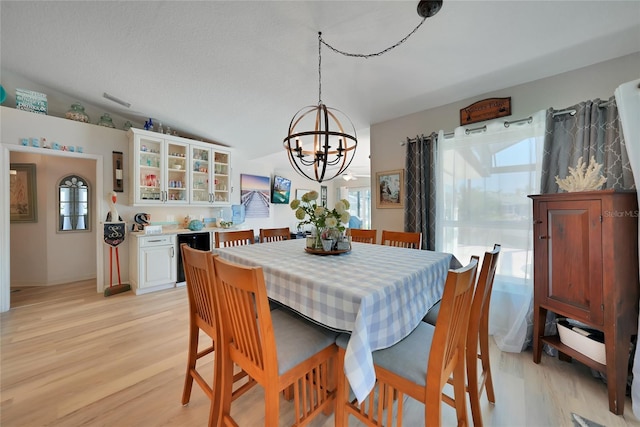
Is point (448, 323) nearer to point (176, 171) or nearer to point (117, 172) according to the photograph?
point (176, 171)

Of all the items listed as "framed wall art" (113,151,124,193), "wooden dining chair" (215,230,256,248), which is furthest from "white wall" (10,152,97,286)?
"wooden dining chair" (215,230,256,248)

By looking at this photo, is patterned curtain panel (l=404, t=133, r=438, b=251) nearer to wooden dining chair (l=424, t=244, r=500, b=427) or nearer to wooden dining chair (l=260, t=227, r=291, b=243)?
wooden dining chair (l=424, t=244, r=500, b=427)

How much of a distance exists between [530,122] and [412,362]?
7.43 ft

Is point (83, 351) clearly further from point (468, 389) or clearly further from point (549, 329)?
point (549, 329)

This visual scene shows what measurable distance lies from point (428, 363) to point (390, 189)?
2.46 metres

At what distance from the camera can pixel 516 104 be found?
2215 mm

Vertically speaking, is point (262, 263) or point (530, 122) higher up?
point (530, 122)

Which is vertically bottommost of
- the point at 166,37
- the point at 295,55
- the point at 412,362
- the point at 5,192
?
the point at 412,362

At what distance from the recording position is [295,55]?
220 centimetres

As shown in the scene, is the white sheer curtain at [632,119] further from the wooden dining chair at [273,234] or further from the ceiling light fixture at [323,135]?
the wooden dining chair at [273,234]

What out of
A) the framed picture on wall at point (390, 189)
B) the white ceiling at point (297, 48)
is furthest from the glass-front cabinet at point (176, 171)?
the framed picture on wall at point (390, 189)

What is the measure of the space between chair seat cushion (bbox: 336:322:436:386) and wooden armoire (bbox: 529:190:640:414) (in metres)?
1.21

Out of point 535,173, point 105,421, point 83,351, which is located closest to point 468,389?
point 535,173

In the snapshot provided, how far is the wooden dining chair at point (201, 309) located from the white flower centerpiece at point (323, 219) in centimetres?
68
